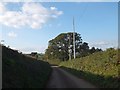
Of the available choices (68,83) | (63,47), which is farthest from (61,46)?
(68,83)

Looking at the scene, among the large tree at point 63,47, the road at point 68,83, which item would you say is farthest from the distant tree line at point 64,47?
the road at point 68,83

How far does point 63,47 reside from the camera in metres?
111

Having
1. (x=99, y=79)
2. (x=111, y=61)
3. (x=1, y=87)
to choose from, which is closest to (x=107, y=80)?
(x=99, y=79)

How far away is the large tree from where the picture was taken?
10900 cm

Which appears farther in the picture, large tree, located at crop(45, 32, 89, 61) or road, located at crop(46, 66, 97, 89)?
large tree, located at crop(45, 32, 89, 61)

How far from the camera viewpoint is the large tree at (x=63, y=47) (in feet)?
358

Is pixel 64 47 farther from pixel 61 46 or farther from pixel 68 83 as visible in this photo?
pixel 68 83

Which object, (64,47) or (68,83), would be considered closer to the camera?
(68,83)

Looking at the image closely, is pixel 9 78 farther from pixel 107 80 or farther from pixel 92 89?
pixel 107 80

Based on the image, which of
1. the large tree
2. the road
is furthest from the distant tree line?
the road

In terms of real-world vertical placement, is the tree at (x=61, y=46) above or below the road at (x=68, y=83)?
above

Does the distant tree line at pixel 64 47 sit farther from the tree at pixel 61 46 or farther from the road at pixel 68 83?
the road at pixel 68 83

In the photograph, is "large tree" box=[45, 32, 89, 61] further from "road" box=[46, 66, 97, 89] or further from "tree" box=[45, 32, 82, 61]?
"road" box=[46, 66, 97, 89]

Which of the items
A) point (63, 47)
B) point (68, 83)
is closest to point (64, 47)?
point (63, 47)
